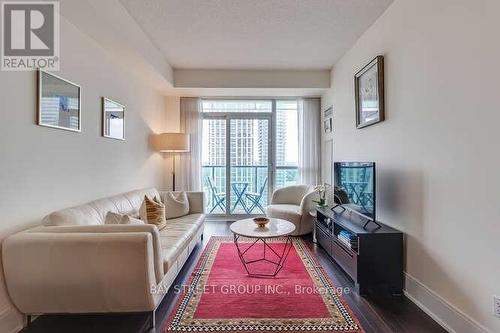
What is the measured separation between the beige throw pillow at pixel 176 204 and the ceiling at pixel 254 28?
79.1 inches

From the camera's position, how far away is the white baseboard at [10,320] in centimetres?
176

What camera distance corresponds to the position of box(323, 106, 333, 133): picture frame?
15.0 feet

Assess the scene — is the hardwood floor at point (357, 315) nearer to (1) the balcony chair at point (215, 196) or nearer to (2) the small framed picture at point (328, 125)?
(2) the small framed picture at point (328, 125)

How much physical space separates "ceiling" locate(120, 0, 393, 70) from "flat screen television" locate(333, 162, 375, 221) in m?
1.56

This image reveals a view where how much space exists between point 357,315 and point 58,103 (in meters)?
2.94

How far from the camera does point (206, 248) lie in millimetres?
3578

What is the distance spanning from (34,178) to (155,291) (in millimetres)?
1266

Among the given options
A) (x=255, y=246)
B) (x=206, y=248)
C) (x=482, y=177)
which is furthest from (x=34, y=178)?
(x=482, y=177)

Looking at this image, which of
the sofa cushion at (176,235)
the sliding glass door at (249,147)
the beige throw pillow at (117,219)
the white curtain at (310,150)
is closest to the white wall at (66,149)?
the beige throw pillow at (117,219)

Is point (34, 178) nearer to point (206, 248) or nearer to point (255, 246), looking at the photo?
point (206, 248)

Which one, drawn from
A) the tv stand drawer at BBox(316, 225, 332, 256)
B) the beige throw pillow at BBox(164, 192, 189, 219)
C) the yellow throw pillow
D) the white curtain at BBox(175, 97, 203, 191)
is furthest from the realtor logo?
the tv stand drawer at BBox(316, 225, 332, 256)

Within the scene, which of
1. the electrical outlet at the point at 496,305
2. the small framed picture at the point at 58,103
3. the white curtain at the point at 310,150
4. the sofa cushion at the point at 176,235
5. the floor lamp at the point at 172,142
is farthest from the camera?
the white curtain at the point at 310,150

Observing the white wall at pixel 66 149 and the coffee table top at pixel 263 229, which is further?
the coffee table top at pixel 263 229

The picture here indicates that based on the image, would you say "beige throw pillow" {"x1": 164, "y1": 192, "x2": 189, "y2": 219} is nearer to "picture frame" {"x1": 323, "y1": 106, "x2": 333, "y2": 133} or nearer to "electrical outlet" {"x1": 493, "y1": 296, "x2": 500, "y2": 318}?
"picture frame" {"x1": 323, "y1": 106, "x2": 333, "y2": 133}
